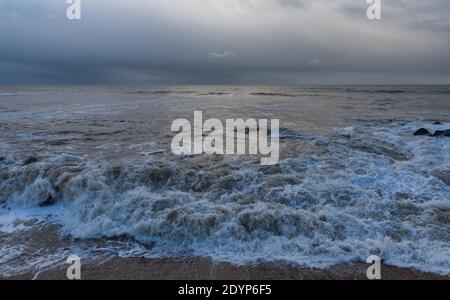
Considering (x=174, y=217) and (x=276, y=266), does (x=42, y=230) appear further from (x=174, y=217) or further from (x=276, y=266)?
(x=276, y=266)

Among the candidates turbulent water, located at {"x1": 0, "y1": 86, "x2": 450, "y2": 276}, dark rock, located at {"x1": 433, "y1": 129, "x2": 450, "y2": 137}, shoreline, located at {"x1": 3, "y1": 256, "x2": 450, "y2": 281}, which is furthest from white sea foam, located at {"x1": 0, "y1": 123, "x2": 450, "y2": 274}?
dark rock, located at {"x1": 433, "y1": 129, "x2": 450, "y2": 137}

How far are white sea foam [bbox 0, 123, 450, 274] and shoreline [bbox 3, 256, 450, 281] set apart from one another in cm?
22

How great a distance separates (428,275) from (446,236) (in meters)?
1.33

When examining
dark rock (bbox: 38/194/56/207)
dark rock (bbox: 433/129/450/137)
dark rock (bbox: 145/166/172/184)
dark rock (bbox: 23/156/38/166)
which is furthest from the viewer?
dark rock (bbox: 433/129/450/137)

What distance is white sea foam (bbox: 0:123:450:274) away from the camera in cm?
563

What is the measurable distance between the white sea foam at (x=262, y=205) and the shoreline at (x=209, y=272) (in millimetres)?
222

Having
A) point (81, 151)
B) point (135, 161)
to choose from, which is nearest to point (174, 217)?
point (135, 161)

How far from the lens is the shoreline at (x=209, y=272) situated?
193 inches

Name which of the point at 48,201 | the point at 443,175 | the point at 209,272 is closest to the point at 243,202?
the point at 209,272

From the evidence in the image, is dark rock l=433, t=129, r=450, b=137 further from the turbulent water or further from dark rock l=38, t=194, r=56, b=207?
dark rock l=38, t=194, r=56, b=207

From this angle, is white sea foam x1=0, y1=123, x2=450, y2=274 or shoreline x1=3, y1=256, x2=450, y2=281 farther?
white sea foam x1=0, y1=123, x2=450, y2=274

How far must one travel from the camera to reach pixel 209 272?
505cm

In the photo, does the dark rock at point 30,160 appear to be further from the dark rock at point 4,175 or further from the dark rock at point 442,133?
the dark rock at point 442,133

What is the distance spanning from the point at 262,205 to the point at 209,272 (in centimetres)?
231
